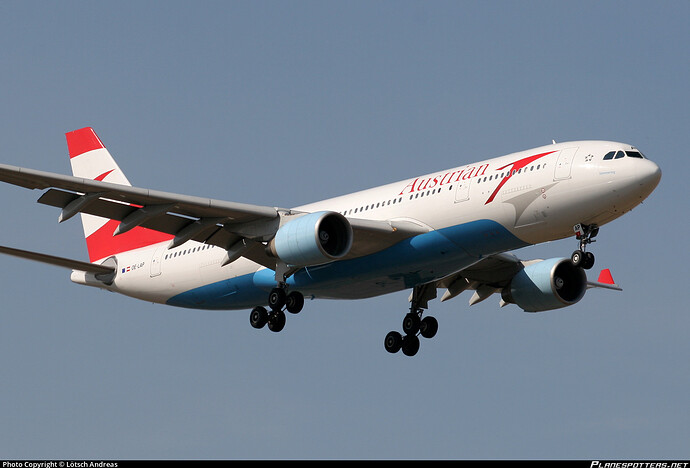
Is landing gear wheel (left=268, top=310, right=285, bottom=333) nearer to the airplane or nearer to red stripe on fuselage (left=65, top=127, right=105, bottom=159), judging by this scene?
the airplane

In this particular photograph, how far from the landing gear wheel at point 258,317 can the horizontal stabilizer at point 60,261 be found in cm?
710

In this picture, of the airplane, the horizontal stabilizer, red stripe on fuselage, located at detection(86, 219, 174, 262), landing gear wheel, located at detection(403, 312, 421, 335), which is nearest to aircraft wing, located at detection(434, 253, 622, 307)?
the airplane

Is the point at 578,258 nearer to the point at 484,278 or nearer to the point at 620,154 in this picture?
the point at 620,154

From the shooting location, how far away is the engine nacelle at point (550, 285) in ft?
140

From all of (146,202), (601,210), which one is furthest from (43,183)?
(601,210)

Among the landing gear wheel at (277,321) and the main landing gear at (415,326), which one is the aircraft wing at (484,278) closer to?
the main landing gear at (415,326)

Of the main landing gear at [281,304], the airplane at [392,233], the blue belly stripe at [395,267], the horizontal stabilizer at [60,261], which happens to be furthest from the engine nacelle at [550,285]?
the horizontal stabilizer at [60,261]

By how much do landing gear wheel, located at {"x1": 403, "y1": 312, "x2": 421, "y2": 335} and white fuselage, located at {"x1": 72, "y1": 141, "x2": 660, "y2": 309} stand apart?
136 inches

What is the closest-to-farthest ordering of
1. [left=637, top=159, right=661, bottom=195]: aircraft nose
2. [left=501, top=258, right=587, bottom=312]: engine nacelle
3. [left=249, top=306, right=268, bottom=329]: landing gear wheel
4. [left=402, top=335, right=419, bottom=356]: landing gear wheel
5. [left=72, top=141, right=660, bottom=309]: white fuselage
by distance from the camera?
[left=637, top=159, right=661, bottom=195]: aircraft nose, [left=72, top=141, right=660, bottom=309]: white fuselage, [left=249, top=306, right=268, bottom=329]: landing gear wheel, [left=501, top=258, right=587, bottom=312]: engine nacelle, [left=402, top=335, right=419, bottom=356]: landing gear wheel

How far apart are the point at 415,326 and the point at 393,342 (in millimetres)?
1041

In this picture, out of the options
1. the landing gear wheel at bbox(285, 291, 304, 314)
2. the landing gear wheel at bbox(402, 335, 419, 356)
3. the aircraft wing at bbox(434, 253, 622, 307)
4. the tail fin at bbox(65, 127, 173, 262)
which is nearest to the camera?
the landing gear wheel at bbox(285, 291, 304, 314)

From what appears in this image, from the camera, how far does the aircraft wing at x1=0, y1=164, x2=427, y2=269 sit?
114 feet

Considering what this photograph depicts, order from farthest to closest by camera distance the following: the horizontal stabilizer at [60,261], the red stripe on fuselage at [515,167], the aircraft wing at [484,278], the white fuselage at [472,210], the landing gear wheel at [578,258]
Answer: the aircraft wing at [484,278], the horizontal stabilizer at [60,261], the red stripe on fuselage at [515,167], the landing gear wheel at [578,258], the white fuselage at [472,210]

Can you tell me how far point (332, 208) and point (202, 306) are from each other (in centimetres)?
665
